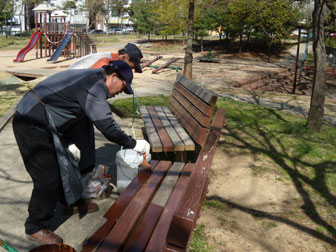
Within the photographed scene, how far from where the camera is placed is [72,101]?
91.5 inches

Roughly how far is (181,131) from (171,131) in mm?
127

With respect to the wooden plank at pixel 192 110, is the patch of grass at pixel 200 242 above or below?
below

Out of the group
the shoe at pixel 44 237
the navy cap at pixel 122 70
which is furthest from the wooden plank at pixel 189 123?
the shoe at pixel 44 237

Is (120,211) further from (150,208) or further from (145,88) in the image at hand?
(145,88)

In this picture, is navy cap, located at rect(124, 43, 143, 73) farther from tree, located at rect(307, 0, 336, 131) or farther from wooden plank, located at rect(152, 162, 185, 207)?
tree, located at rect(307, 0, 336, 131)

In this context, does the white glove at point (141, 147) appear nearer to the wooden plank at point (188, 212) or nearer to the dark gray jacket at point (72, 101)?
the dark gray jacket at point (72, 101)

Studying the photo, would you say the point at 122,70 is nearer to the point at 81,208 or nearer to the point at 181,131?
the point at 81,208

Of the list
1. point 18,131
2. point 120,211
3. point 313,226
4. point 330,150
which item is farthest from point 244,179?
point 18,131

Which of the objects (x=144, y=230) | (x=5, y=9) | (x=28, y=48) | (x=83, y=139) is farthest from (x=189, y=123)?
(x=5, y=9)

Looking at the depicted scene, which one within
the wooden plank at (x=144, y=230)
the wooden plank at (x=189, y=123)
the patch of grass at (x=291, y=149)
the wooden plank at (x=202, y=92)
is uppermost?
the wooden plank at (x=202, y=92)

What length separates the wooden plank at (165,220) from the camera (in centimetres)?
182

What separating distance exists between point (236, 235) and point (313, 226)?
30.3 inches

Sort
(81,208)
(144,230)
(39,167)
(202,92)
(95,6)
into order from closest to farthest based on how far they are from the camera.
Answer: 1. (144,230)
2. (39,167)
3. (81,208)
4. (202,92)
5. (95,6)

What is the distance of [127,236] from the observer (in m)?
1.88
